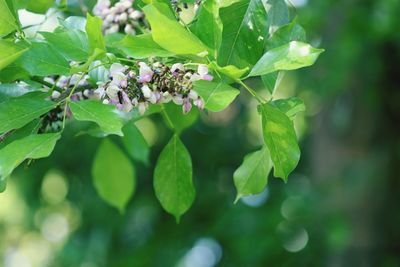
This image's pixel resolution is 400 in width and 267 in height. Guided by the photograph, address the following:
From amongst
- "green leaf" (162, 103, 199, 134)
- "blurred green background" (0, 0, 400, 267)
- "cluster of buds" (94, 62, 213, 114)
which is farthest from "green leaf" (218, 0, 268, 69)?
"blurred green background" (0, 0, 400, 267)

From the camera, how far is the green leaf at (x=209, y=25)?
750mm

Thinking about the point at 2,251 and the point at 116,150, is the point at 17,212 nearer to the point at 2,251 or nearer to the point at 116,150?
the point at 2,251

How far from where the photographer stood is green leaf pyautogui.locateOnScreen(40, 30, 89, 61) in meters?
0.79

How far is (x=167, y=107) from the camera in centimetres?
122

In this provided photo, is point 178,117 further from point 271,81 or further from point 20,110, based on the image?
point 20,110

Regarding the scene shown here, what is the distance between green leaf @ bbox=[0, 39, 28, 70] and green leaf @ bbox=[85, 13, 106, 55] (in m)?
0.08

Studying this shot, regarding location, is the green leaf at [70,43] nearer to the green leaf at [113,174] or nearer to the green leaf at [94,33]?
the green leaf at [94,33]

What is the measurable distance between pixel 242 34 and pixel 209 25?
0.40 feet

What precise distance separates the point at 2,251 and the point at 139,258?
1.22 m

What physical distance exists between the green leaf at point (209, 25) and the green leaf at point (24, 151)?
20cm

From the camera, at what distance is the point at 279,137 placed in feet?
2.46

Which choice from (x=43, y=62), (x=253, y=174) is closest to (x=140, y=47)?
(x=43, y=62)

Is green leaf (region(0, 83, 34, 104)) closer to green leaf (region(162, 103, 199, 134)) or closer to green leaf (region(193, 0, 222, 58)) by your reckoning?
green leaf (region(193, 0, 222, 58))

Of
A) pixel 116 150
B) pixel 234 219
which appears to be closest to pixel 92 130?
pixel 116 150
